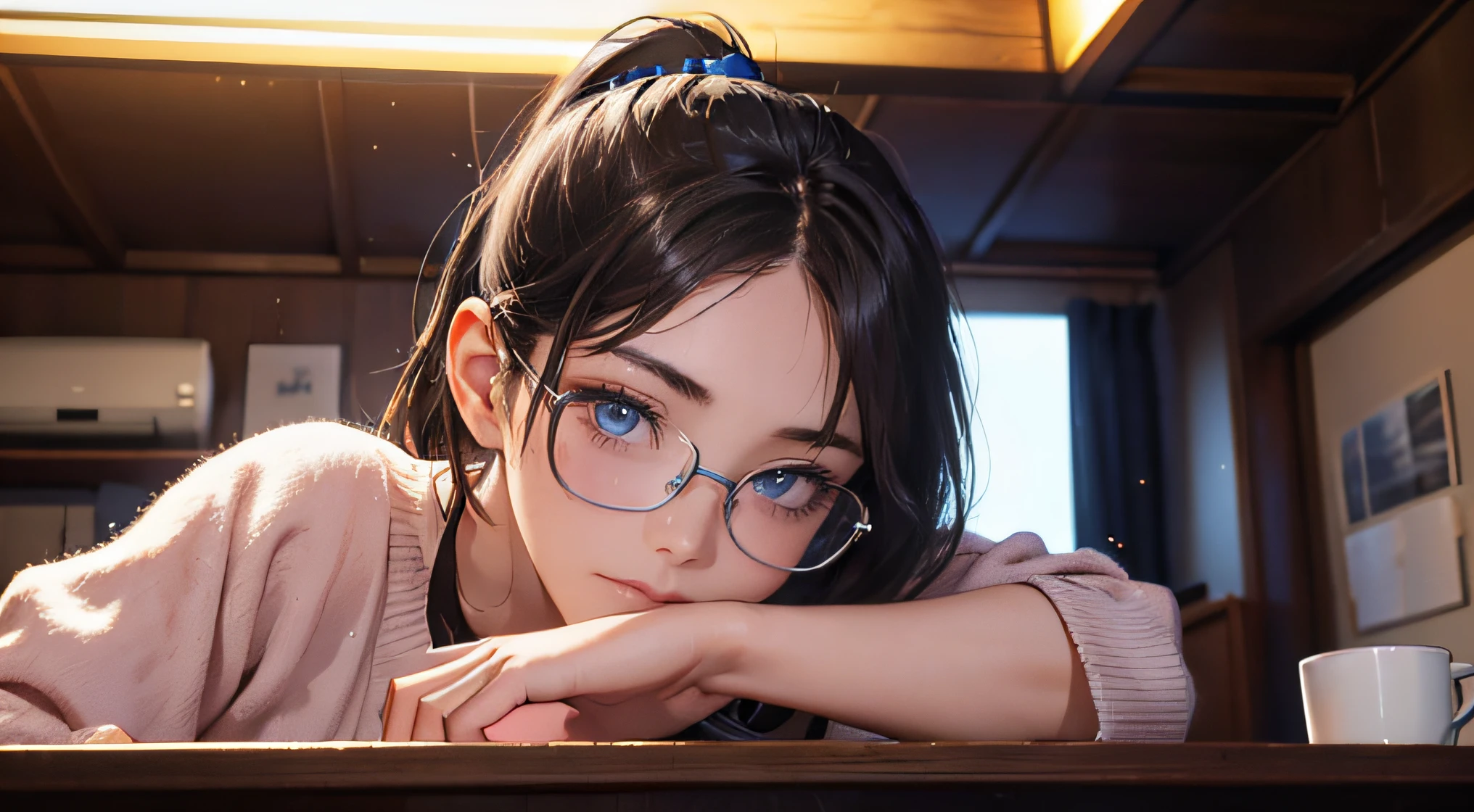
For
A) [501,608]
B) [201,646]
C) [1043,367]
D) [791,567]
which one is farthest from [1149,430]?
[201,646]

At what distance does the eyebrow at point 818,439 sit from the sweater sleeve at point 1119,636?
0.16m

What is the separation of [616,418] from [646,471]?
4cm

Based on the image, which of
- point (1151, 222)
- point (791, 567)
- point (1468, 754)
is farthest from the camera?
point (1151, 222)

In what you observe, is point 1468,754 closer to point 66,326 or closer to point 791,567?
point 791,567

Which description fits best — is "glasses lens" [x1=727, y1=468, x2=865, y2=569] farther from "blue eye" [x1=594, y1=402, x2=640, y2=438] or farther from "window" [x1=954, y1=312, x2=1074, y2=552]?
"window" [x1=954, y1=312, x2=1074, y2=552]

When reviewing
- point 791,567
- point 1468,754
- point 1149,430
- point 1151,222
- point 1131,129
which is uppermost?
point 1131,129

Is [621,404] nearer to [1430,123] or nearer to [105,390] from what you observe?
[105,390]

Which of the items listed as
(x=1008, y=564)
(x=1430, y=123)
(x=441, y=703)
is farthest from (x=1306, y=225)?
(x=441, y=703)

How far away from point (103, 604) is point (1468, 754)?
0.78 metres

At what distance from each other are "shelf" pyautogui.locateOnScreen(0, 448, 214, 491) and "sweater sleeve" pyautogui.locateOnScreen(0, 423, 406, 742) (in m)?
0.50

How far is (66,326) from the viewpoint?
140 cm

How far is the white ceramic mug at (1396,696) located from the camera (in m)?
0.71

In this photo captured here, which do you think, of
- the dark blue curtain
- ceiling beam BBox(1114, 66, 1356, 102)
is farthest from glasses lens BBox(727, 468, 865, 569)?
ceiling beam BBox(1114, 66, 1356, 102)

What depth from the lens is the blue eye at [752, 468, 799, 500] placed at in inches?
33.5
